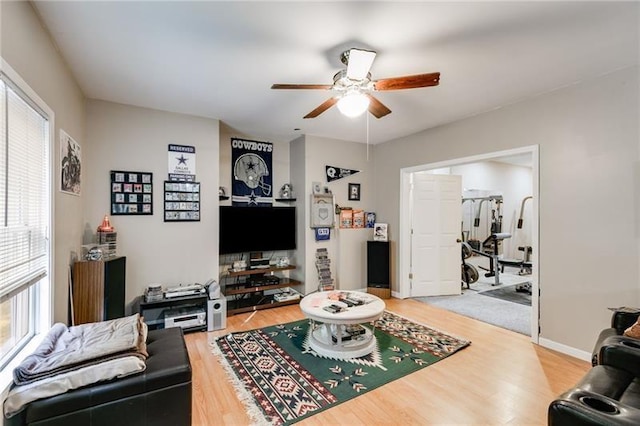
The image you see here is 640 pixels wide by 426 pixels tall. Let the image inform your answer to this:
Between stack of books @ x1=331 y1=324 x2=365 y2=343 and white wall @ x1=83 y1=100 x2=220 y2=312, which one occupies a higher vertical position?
white wall @ x1=83 y1=100 x2=220 y2=312

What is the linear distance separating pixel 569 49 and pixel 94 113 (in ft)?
14.5

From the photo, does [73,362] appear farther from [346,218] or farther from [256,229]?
[346,218]

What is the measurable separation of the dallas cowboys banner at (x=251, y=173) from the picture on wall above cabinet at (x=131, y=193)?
48.9 inches

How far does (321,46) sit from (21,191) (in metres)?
2.11

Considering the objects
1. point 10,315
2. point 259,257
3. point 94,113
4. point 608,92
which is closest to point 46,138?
point 10,315

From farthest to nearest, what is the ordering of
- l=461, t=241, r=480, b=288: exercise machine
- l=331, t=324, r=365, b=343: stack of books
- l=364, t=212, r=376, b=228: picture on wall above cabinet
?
l=461, t=241, r=480, b=288: exercise machine < l=364, t=212, r=376, b=228: picture on wall above cabinet < l=331, t=324, r=365, b=343: stack of books

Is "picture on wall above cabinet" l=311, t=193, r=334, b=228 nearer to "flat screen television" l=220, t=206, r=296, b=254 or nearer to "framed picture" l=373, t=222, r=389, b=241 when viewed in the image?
"flat screen television" l=220, t=206, r=296, b=254

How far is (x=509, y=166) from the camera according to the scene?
748 cm

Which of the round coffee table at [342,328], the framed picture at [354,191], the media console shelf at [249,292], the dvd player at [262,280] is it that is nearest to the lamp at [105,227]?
the media console shelf at [249,292]

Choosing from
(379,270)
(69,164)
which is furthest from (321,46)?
(379,270)

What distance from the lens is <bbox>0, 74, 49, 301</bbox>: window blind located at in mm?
1505

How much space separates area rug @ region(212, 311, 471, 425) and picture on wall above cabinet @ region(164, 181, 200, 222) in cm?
153

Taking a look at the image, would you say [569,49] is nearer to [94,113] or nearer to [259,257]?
[259,257]

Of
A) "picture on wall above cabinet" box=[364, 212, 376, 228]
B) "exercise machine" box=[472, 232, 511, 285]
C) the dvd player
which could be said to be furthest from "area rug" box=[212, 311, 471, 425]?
"exercise machine" box=[472, 232, 511, 285]
